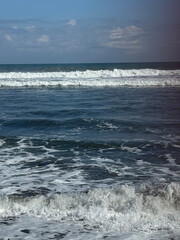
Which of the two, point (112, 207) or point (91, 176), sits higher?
point (91, 176)

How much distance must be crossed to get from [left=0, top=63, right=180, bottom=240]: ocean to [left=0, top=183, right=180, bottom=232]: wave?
2cm

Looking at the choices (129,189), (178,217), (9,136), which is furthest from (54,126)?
(178,217)

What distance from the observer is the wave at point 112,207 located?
5316 millimetres

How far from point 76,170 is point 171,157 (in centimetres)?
288

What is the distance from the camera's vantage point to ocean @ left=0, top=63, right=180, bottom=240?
5219 millimetres

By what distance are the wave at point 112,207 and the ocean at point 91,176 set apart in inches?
0.6

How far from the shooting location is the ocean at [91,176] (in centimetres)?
522

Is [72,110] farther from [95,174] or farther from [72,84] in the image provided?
[72,84]

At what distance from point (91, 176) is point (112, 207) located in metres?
1.89

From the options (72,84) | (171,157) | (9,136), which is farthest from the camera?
(72,84)

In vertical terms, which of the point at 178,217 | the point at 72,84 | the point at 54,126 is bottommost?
the point at 178,217

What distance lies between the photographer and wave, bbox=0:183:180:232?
17.4 feet

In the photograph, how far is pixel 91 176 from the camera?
776 centimetres

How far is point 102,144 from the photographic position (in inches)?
419
